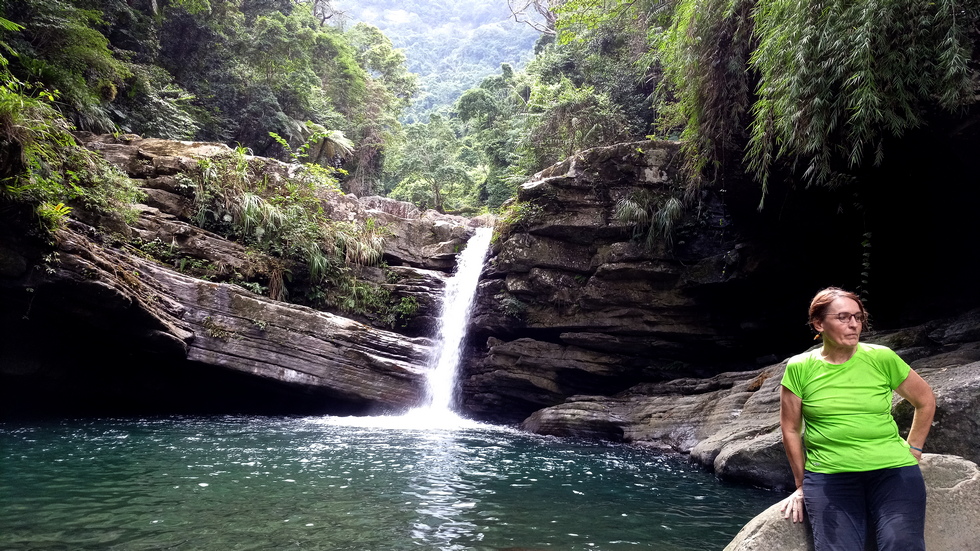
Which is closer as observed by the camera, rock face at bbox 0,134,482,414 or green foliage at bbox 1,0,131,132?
rock face at bbox 0,134,482,414

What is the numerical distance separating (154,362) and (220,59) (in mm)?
13684

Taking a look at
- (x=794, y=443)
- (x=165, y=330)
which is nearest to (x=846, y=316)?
(x=794, y=443)

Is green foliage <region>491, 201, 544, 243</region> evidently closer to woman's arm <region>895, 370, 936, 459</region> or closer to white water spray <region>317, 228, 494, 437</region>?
white water spray <region>317, 228, 494, 437</region>

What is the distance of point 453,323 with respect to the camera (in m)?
15.2

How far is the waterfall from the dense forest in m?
4.59

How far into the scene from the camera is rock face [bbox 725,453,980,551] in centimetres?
281

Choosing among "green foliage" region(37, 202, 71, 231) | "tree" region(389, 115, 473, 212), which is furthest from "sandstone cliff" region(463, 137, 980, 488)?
"tree" region(389, 115, 473, 212)

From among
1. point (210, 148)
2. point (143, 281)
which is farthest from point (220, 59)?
point (143, 281)

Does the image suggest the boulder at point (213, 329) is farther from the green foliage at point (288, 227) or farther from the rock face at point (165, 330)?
the green foliage at point (288, 227)

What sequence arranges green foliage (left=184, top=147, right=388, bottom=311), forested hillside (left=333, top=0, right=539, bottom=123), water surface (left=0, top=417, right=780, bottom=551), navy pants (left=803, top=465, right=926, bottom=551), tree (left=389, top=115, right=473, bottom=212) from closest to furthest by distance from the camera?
navy pants (left=803, top=465, right=926, bottom=551), water surface (left=0, top=417, right=780, bottom=551), green foliage (left=184, top=147, right=388, bottom=311), tree (left=389, top=115, right=473, bottom=212), forested hillside (left=333, top=0, right=539, bottom=123)

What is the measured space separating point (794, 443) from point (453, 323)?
12.6 metres

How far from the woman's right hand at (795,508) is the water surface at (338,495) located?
2067 mm

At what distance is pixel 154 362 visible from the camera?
39.9 feet

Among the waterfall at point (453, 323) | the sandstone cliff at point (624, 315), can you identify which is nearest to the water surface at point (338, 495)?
the sandstone cliff at point (624, 315)
